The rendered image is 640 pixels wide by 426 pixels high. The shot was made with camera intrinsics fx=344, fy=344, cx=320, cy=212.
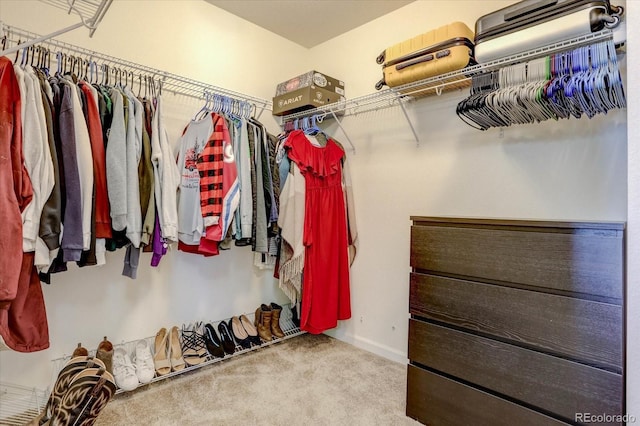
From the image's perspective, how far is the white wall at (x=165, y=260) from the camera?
1.81 m

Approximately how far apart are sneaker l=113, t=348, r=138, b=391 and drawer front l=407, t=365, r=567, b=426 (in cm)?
144

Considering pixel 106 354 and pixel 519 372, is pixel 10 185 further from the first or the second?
pixel 519 372

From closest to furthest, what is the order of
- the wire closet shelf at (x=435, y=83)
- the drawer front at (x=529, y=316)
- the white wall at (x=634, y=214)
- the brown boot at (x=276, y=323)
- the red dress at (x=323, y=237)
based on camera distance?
the white wall at (x=634, y=214) → the drawer front at (x=529, y=316) → the wire closet shelf at (x=435, y=83) → the red dress at (x=323, y=237) → the brown boot at (x=276, y=323)

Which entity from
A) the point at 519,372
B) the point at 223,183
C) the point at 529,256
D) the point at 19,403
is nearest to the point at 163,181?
the point at 223,183

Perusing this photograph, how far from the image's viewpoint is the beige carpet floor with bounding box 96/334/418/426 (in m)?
1.69

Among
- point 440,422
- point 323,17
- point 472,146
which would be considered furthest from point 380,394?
point 323,17

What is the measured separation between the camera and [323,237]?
2396 millimetres

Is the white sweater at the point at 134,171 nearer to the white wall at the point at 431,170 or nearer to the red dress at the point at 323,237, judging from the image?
the red dress at the point at 323,237

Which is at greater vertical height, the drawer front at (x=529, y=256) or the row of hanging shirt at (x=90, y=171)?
the row of hanging shirt at (x=90, y=171)

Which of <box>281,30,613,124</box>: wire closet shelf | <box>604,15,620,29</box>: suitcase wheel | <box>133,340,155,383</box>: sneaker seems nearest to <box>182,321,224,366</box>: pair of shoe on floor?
<box>133,340,155,383</box>: sneaker

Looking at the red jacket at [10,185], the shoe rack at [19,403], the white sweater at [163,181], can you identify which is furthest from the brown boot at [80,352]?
the white sweater at [163,181]

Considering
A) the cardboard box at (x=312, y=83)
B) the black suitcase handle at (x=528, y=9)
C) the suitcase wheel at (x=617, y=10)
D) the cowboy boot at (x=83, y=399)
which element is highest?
the cardboard box at (x=312, y=83)

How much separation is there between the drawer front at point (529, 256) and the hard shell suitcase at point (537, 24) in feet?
2.66

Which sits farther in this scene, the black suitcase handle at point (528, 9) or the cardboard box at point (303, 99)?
the cardboard box at point (303, 99)
